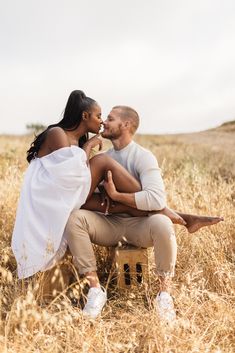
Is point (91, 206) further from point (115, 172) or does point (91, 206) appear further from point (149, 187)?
point (149, 187)

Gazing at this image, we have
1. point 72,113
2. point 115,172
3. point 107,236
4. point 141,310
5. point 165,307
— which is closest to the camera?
point 165,307

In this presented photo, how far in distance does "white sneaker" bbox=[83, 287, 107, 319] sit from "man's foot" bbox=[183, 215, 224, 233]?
0.98 meters

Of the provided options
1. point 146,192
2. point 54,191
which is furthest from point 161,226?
point 54,191

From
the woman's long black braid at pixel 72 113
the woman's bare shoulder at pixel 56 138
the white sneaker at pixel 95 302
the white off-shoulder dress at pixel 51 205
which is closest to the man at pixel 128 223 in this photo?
the white sneaker at pixel 95 302

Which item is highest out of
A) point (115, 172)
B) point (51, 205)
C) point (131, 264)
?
point (115, 172)

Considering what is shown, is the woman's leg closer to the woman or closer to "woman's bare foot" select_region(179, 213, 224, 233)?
the woman

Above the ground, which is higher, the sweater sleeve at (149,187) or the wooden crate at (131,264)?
the sweater sleeve at (149,187)

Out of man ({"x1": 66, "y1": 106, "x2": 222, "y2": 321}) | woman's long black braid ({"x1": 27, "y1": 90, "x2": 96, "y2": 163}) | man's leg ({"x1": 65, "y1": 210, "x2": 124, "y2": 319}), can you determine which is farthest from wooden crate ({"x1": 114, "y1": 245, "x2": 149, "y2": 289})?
woman's long black braid ({"x1": 27, "y1": 90, "x2": 96, "y2": 163})

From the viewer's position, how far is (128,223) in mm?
4277

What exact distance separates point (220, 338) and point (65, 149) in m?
→ 1.66

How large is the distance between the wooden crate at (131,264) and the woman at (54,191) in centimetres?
31

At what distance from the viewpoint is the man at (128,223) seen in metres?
4.04

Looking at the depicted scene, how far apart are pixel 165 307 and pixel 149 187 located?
32.9 inches

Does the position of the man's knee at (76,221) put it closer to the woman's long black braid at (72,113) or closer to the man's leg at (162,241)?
the man's leg at (162,241)
